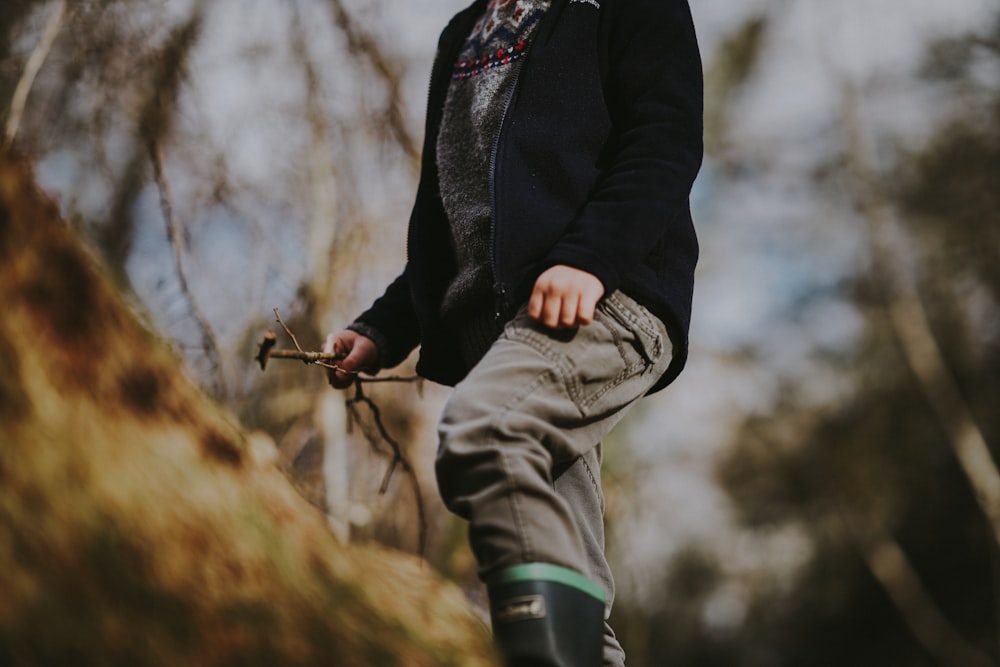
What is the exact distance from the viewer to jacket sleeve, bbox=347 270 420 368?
201cm

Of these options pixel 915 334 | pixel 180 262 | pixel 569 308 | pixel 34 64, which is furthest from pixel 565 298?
pixel 915 334

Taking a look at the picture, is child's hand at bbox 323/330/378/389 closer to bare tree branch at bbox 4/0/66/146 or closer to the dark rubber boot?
the dark rubber boot

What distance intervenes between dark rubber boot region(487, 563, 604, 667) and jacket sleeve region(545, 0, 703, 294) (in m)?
0.50

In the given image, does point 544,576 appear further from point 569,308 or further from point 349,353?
point 349,353

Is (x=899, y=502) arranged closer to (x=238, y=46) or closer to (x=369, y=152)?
(x=369, y=152)

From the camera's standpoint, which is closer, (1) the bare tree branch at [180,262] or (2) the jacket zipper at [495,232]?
(2) the jacket zipper at [495,232]

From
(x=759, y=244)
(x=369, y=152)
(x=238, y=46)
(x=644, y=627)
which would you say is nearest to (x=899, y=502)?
(x=759, y=244)

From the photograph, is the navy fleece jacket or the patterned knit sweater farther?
the patterned knit sweater

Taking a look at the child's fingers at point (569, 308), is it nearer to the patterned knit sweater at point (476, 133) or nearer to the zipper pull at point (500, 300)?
the zipper pull at point (500, 300)

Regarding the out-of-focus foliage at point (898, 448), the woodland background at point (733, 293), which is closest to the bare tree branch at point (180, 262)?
the woodland background at point (733, 293)

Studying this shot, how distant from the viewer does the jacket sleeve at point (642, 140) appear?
1495 millimetres

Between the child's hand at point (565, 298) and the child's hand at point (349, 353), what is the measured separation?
624 millimetres

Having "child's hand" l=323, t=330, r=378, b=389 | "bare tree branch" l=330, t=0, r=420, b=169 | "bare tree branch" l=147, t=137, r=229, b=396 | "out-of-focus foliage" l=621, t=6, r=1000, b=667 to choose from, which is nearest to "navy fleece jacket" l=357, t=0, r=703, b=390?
"child's hand" l=323, t=330, r=378, b=389

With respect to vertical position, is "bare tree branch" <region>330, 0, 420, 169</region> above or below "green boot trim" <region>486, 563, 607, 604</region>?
above
